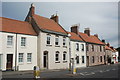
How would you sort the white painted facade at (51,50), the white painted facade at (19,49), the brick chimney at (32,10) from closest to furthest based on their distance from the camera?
the white painted facade at (19,49)
the white painted facade at (51,50)
the brick chimney at (32,10)

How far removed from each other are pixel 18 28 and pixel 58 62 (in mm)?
9689

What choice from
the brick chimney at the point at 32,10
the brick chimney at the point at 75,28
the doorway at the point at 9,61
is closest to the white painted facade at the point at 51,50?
the doorway at the point at 9,61

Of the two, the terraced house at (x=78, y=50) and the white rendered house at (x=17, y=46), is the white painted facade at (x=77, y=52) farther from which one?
the white rendered house at (x=17, y=46)

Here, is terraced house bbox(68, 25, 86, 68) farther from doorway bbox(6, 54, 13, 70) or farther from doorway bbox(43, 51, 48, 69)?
doorway bbox(6, 54, 13, 70)

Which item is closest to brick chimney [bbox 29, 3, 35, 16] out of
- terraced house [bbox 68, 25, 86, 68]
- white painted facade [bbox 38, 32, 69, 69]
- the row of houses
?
the row of houses

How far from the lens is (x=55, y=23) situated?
32344mm

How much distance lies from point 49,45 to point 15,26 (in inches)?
260

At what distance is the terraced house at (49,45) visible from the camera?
25.1 m

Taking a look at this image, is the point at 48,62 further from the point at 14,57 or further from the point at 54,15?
the point at 54,15

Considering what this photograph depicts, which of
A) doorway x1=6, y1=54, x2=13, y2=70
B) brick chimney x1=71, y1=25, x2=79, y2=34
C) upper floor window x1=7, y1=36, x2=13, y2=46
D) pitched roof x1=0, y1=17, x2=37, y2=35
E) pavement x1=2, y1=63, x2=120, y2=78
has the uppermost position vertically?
brick chimney x1=71, y1=25, x2=79, y2=34

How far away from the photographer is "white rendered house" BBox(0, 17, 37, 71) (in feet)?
68.3

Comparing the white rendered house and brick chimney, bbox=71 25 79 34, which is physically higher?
brick chimney, bbox=71 25 79 34

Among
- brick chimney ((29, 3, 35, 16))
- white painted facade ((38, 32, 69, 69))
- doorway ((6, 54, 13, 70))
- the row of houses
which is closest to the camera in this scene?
doorway ((6, 54, 13, 70))

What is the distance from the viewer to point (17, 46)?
2230cm
